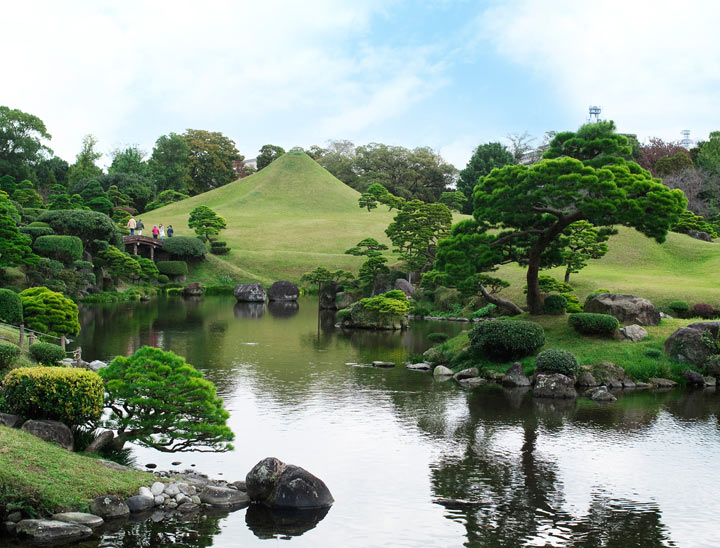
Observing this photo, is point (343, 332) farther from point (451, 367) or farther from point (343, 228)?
point (343, 228)

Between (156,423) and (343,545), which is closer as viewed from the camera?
(343,545)

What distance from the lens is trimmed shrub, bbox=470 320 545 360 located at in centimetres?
2236

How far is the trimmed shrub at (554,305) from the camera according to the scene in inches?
1038

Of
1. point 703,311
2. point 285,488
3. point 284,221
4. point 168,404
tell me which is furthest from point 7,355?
point 284,221

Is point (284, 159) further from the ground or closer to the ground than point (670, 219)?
further from the ground

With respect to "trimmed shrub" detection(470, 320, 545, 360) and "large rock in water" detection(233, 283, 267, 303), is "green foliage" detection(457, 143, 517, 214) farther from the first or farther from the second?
"trimmed shrub" detection(470, 320, 545, 360)

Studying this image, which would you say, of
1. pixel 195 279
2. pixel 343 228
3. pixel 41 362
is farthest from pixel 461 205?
pixel 41 362

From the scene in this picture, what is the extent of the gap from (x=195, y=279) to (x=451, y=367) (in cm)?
4169

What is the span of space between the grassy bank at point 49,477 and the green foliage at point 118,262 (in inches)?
1654

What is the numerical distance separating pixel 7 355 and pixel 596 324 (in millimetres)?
17749

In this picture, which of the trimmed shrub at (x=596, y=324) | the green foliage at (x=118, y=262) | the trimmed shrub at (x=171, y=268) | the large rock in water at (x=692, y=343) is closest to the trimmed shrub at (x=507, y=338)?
the trimmed shrub at (x=596, y=324)

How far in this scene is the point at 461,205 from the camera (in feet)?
279

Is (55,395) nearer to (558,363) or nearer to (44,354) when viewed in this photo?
(44,354)

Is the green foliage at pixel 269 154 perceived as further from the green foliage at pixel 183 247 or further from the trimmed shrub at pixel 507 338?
the trimmed shrub at pixel 507 338
